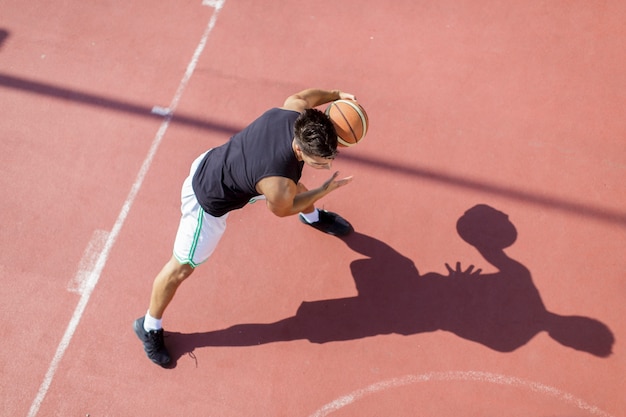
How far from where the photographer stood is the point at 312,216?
18.0 ft

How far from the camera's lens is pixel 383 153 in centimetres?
608

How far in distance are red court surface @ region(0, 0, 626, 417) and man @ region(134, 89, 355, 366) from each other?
31.7 inches

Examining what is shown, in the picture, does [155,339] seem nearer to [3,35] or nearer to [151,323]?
[151,323]

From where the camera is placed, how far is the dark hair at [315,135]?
12.4 ft

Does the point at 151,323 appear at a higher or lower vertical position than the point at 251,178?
lower

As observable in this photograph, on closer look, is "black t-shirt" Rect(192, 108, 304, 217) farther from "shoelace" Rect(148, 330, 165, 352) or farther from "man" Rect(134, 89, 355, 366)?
"shoelace" Rect(148, 330, 165, 352)

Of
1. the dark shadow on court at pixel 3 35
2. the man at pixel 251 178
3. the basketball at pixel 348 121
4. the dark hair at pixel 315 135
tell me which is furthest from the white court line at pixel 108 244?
the dark hair at pixel 315 135

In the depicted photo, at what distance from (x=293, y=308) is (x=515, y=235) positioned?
7.86ft

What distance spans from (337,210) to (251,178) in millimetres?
1919

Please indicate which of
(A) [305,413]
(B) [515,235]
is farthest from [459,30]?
(A) [305,413]

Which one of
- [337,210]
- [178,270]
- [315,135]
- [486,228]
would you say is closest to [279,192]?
[315,135]

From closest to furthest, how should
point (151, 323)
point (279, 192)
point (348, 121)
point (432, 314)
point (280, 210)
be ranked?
point (279, 192) < point (280, 210) < point (348, 121) < point (151, 323) < point (432, 314)

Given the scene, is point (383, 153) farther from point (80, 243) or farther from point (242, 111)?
point (80, 243)

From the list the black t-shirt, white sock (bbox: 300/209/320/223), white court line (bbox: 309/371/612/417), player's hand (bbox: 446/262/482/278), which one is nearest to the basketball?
the black t-shirt
